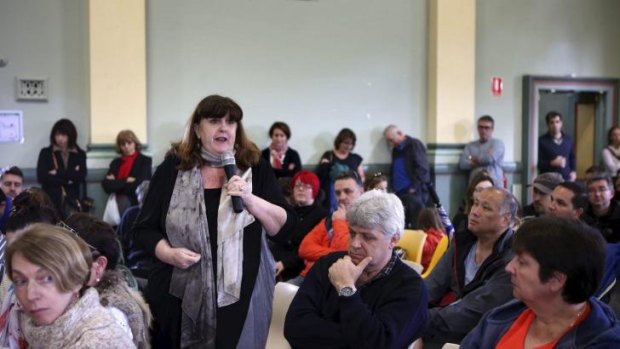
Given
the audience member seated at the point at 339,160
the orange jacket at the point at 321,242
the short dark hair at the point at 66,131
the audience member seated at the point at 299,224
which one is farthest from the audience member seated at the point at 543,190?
the short dark hair at the point at 66,131

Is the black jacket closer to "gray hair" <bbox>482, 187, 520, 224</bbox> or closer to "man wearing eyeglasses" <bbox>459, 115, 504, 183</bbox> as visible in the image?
"man wearing eyeglasses" <bbox>459, 115, 504, 183</bbox>

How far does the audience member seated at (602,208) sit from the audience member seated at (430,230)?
33.5 inches

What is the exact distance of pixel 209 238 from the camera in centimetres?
254

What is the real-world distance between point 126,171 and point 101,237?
4531 mm

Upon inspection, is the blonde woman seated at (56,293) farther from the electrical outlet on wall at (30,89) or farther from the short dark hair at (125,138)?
the electrical outlet on wall at (30,89)

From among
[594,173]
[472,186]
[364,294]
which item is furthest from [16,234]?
[594,173]

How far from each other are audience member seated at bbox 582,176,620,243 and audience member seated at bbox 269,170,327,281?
1.62m

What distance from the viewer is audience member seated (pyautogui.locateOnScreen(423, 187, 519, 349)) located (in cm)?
279

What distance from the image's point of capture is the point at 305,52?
25.1 ft

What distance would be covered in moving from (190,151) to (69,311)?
906 mm

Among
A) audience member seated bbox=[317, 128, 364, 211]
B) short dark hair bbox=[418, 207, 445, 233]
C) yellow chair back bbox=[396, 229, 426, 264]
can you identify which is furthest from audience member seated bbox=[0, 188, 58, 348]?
audience member seated bbox=[317, 128, 364, 211]

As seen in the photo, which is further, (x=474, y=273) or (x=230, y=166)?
(x=474, y=273)

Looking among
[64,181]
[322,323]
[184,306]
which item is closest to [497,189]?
[322,323]

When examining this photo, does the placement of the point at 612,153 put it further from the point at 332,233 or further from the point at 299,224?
the point at 332,233
